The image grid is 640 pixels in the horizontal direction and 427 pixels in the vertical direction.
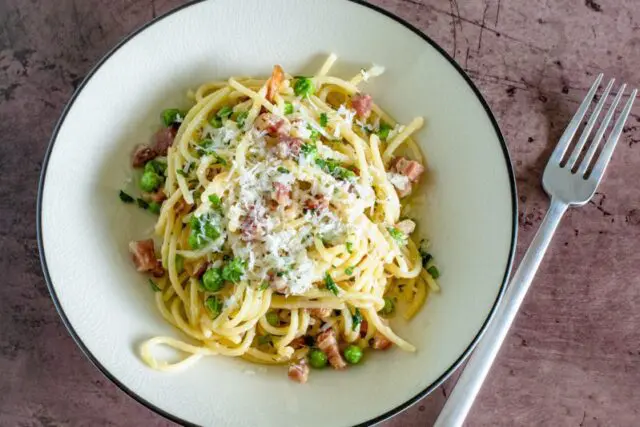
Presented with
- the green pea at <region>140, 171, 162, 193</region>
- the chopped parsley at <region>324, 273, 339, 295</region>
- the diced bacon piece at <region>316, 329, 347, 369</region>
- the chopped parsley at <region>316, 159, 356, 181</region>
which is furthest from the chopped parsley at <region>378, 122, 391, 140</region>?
the green pea at <region>140, 171, 162, 193</region>

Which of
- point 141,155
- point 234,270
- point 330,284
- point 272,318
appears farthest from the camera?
point 141,155

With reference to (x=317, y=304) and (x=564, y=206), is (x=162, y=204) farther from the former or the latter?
(x=564, y=206)

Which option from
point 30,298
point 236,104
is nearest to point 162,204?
point 236,104

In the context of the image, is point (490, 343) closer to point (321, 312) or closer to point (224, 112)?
point (321, 312)

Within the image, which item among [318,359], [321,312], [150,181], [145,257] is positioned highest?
[150,181]

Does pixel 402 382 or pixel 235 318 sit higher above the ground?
pixel 235 318

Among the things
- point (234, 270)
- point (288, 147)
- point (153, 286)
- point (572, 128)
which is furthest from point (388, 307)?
point (572, 128)

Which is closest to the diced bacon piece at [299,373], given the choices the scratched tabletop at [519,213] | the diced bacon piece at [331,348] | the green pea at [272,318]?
the diced bacon piece at [331,348]
